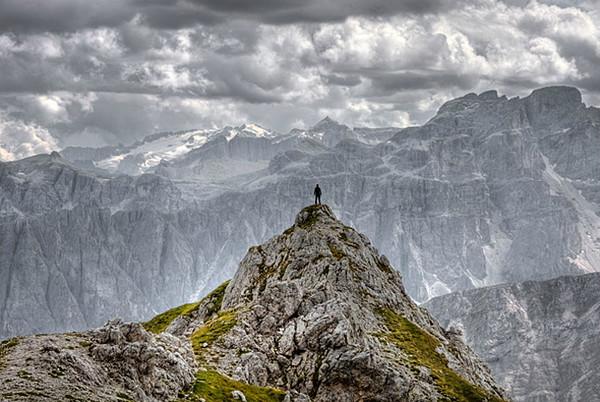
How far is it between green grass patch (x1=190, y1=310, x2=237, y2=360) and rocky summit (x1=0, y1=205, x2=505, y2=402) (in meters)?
0.41

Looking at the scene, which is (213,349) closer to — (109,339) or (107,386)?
(109,339)

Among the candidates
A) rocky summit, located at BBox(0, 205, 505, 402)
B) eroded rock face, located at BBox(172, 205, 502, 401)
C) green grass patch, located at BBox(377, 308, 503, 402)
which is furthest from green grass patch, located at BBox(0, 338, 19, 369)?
green grass patch, located at BBox(377, 308, 503, 402)

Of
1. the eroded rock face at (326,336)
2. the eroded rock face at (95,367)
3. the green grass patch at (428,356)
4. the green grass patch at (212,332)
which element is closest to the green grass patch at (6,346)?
the eroded rock face at (95,367)

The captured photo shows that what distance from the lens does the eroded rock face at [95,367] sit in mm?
89562

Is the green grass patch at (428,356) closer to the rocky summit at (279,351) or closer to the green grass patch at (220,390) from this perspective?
the rocky summit at (279,351)

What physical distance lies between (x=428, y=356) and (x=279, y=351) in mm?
32703

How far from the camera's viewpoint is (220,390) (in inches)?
4616

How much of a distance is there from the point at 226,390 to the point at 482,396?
188ft

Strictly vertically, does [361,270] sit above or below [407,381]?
above

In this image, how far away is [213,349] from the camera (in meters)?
147

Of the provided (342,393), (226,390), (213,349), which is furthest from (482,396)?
(226,390)

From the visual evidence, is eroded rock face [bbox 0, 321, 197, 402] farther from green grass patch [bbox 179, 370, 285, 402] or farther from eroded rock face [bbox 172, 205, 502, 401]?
eroded rock face [bbox 172, 205, 502, 401]

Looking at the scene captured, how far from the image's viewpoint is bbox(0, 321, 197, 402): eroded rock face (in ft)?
294

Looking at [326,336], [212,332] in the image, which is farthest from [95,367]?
[212,332]
